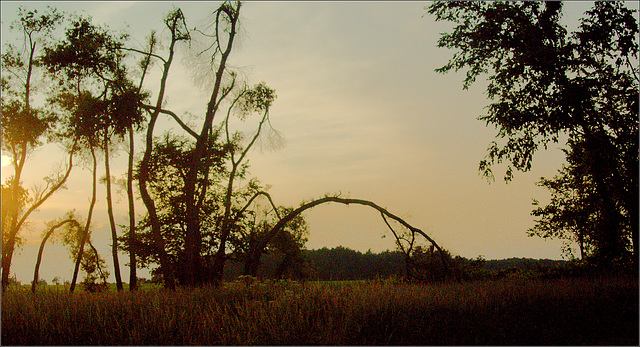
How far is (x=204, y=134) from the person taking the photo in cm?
2081

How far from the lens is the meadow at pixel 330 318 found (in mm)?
10461

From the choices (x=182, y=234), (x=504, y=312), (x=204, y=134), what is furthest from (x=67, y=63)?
(x=504, y=312)

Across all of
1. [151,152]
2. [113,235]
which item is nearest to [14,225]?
[113,235]

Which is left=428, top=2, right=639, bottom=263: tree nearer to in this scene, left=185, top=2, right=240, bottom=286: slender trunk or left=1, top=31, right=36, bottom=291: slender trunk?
left=185, top=2, right=240, bottom=286: slender trunk

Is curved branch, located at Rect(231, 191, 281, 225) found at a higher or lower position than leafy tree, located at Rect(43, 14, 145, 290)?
lower

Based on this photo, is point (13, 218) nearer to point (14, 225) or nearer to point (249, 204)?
point (14, 225)

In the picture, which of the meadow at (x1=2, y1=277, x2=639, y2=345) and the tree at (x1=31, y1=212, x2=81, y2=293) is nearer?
the meadow at (x1=2, y1=277, x2=639, y2=345)

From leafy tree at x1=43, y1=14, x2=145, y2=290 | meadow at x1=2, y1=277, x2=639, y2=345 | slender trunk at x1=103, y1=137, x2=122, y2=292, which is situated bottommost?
meadow at x1=2, y1=277, x2=639, y2=345

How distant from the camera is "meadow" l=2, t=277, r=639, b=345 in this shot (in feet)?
34.3

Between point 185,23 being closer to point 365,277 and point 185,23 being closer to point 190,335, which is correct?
point 365,277

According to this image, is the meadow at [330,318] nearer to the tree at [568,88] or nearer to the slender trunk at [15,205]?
the tree at [568,88]

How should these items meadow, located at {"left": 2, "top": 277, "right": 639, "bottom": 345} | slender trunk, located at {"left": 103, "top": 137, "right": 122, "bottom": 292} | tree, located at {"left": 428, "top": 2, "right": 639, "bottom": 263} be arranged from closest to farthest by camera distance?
meadow, located at {"left": 2, "top": 277, "right": 639, "bottom": 345} → tree, located at {"left": 428, "top": 2, "right": 639, "bottom": 263} → slender trunk, located at {"left": 103, "top": 137, "right": 122, "bottom": 292}

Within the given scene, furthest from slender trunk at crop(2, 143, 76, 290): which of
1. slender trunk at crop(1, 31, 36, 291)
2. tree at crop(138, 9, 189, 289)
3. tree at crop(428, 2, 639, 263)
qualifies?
A: tree at crop(428, 2, 639, 263)

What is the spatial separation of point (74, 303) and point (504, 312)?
1157 cm
